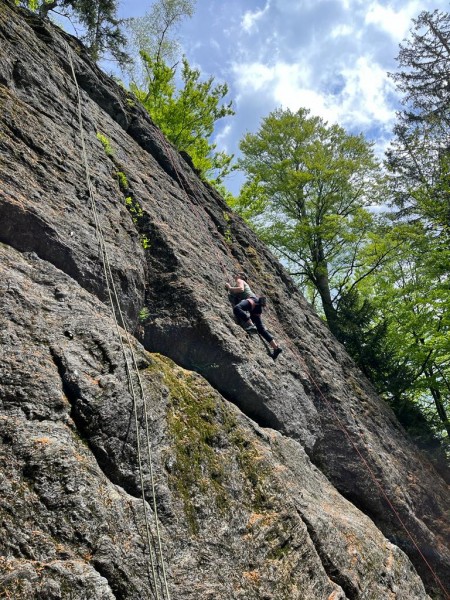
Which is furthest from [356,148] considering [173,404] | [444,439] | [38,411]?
[38,411]

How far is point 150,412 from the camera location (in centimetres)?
→ 496

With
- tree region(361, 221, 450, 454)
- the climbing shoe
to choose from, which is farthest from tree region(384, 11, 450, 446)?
the climbing shoe

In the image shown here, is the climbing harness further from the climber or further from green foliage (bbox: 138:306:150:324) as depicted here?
the climber

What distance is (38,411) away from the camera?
4062 millimetres

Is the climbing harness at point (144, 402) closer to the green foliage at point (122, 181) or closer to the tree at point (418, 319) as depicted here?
the green foliage at point (122, 181)

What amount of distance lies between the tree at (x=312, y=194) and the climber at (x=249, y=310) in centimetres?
841

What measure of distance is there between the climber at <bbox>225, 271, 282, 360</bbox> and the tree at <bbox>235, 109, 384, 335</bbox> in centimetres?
841

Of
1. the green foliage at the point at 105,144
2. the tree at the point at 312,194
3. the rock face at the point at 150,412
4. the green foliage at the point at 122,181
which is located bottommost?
the rock face at the point at 150,412

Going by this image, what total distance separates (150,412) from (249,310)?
396 cm

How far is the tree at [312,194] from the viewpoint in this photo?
17.5 metres

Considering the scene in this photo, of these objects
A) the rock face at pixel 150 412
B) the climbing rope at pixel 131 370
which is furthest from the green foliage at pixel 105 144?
the climbing rope at pixel 131 370

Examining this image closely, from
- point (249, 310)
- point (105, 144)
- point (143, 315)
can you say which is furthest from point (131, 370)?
point (105, 144)

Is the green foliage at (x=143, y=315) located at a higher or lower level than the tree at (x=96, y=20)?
lower

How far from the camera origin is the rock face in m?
3.78
